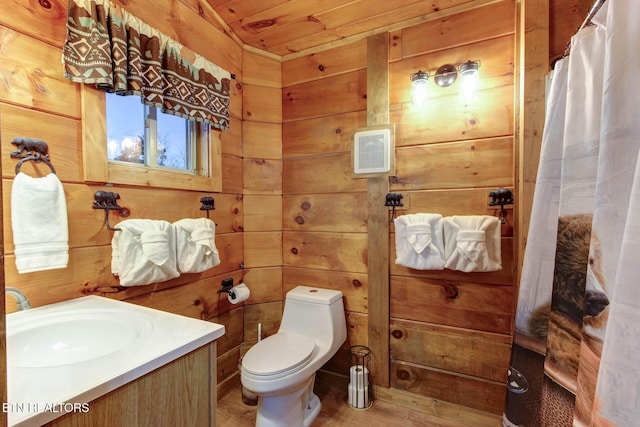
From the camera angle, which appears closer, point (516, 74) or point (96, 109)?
point (96, 109)

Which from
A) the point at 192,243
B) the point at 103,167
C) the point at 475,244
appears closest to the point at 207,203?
the point at 192,243

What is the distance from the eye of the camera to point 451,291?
5.81 ft

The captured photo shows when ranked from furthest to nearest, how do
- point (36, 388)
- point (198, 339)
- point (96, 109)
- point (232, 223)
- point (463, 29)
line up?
1. point (232, 223)
2. point (463, 29)
3. point (96, 109)
4. point (198, 339)
5. point (36, 388)

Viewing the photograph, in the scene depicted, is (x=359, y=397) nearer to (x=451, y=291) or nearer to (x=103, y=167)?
(x=451, y=291)

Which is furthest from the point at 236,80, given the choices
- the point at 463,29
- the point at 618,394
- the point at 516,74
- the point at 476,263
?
the point at 618,394

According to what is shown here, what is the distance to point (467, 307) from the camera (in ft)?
5.70

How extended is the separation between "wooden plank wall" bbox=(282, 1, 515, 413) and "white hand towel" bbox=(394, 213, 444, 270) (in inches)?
5.2

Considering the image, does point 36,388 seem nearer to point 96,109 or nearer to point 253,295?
point 96,109

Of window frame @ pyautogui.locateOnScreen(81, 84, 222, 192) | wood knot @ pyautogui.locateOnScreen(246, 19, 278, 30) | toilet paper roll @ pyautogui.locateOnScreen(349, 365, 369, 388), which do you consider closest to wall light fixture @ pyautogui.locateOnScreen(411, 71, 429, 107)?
wood knot @ pyautogui.locateOnScreen(246, 19, 278, 30)

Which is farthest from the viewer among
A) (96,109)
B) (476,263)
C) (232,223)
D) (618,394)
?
(232,223)

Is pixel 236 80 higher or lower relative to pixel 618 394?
higher

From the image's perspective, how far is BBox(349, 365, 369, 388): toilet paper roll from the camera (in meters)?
1.87

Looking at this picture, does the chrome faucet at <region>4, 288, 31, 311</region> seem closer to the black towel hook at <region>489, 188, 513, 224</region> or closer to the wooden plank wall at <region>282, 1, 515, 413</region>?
the wooden plank wall at <region>282, 1, 515, 413</region>

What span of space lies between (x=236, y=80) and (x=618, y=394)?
227 centimetres
